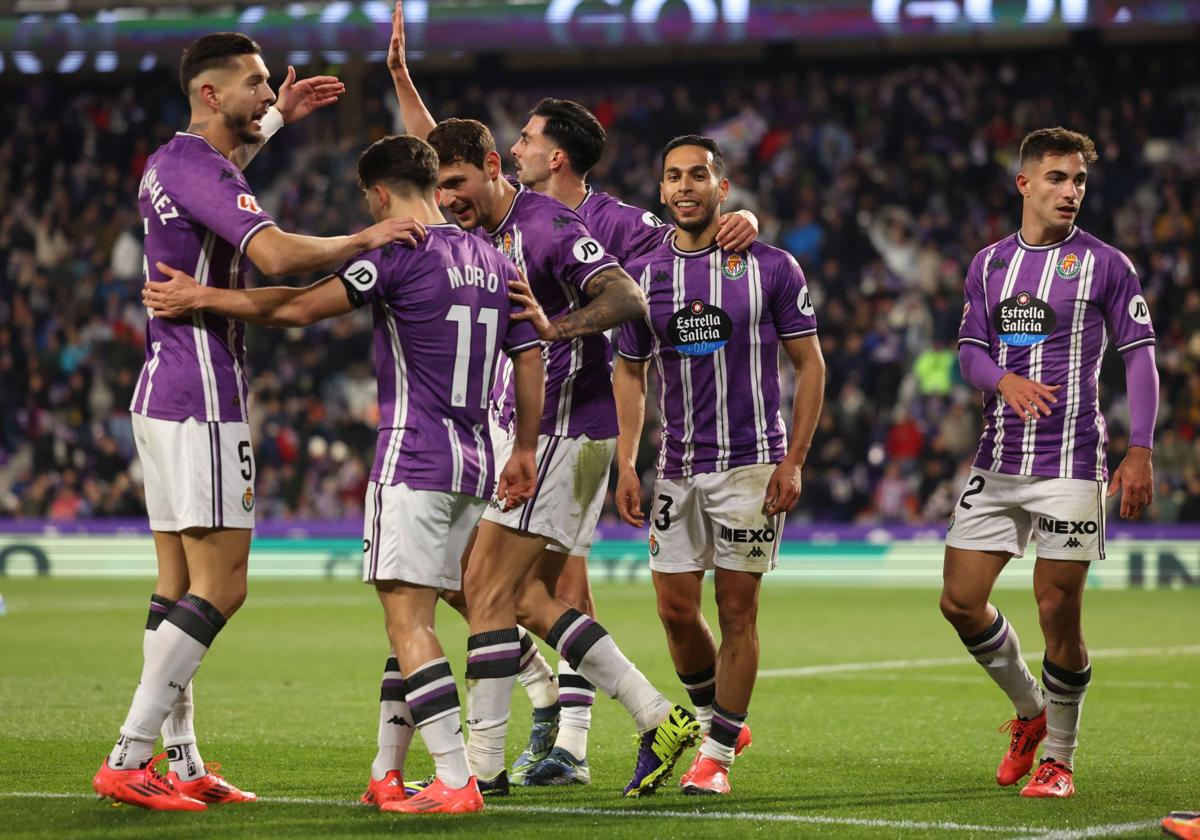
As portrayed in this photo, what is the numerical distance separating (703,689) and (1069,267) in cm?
219

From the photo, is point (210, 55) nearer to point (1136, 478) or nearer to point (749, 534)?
point (749, 534)

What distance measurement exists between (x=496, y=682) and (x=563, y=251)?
5.24 ft

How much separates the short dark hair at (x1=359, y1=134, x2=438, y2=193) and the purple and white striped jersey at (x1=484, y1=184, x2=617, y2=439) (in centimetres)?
77

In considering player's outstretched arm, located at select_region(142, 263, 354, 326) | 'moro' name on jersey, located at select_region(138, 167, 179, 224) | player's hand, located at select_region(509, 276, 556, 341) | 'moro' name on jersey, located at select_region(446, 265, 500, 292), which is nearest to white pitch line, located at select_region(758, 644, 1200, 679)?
player's hand, located at select_region(509, 276, 556, 341)

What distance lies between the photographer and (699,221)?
6.64m

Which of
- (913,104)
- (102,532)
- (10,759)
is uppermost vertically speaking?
(913,104)

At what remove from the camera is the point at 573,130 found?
22.8ft

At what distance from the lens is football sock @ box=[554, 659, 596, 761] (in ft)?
22.3

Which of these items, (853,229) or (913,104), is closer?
(853,229)

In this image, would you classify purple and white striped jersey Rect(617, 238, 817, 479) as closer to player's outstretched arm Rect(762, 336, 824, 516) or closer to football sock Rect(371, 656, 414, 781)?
player's outstretched arm Rect(762, 336, 824, 516)

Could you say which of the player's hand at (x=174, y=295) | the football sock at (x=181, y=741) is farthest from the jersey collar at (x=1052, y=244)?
the football sock at (x=181, y=741)

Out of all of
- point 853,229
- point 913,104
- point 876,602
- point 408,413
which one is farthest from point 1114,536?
point 408,413

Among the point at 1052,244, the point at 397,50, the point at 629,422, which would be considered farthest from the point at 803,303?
the point at 397,50

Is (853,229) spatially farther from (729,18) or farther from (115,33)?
(115,33)
